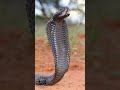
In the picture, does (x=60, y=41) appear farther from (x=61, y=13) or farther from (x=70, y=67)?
(x=70, y=67)

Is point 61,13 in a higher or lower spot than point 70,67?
higher

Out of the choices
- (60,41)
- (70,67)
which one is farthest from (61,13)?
(70,67)

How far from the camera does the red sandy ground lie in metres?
3.70

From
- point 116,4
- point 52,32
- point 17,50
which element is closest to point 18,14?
point 17,50

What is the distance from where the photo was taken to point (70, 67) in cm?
538

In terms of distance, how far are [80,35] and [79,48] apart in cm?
71

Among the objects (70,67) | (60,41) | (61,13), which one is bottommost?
(70,67)

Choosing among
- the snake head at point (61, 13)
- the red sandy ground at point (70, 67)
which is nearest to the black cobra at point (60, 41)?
the snake head at point (61, 13)

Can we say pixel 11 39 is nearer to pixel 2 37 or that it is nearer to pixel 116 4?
pixel 2 37

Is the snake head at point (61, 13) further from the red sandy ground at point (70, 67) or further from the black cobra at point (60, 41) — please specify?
the red sandy ground at point (70, 67)

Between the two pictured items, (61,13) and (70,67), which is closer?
(61,13)

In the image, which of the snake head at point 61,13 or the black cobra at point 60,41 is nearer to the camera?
the snake head at point 61,13

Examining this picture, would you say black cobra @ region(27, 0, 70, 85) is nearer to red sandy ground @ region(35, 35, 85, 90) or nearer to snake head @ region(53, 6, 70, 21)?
snake head @ region(53, 6, 70, 21)

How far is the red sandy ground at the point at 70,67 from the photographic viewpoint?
3.70 metres
